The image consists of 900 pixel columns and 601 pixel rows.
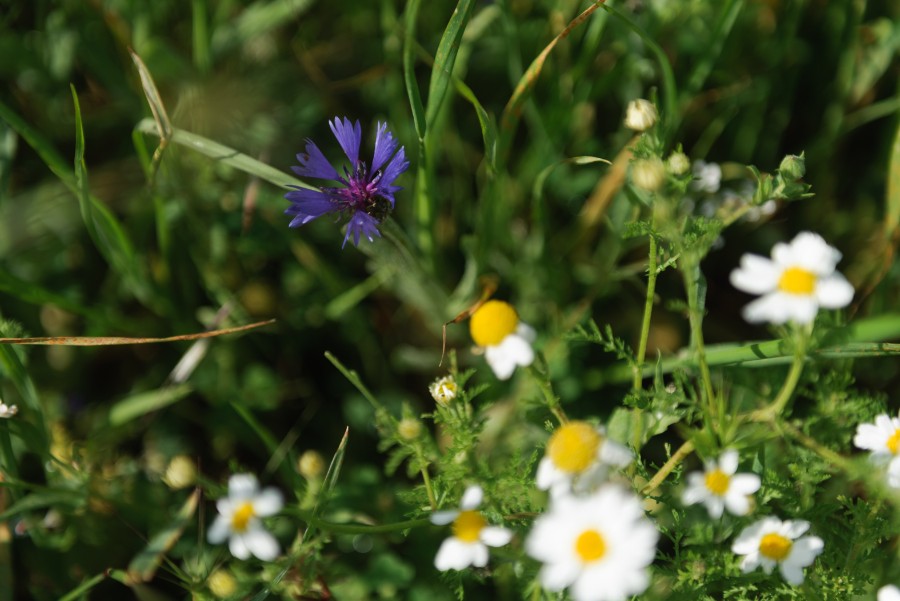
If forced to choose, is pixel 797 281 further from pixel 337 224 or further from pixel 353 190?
pixel 337 224

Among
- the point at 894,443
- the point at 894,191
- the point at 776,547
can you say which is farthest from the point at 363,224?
the point at 894,191

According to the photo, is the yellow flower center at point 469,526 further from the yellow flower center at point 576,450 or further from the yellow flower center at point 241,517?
the yellow flower center at point 241,517

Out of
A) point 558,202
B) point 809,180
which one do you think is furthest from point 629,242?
point 809,180

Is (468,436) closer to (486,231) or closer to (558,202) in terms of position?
(486,231)

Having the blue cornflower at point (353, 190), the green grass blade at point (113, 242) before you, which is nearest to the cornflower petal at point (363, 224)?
the blue cornflower at point (353, 190)

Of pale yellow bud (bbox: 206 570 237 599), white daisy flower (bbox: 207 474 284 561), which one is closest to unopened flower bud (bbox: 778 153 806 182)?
white daisy flower (bbox: 207 474 284 561)
